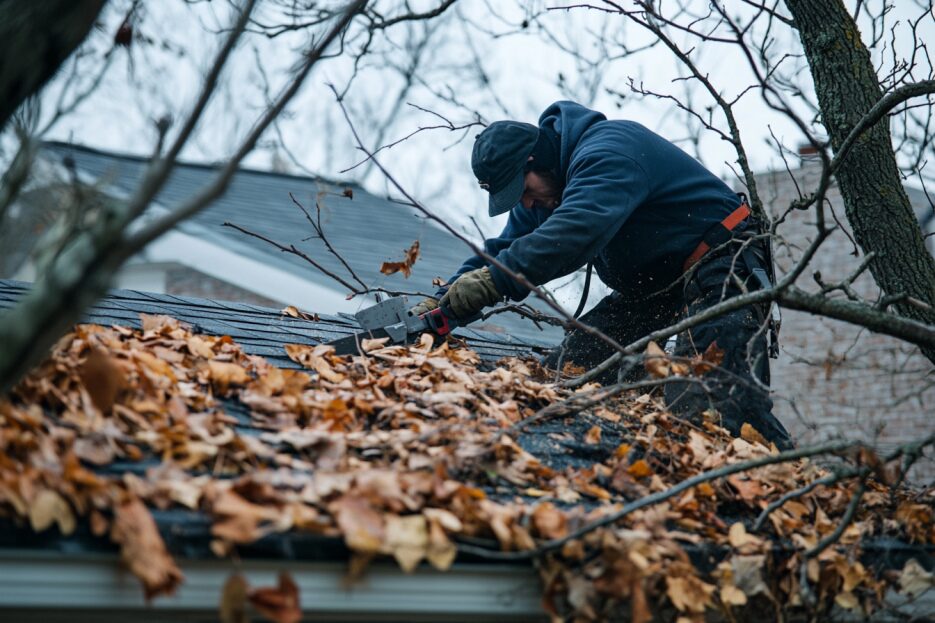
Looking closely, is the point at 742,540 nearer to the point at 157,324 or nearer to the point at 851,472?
the point at 851,472

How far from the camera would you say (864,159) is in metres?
4.26

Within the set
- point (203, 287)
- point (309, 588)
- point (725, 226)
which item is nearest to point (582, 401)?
point (725, 226)

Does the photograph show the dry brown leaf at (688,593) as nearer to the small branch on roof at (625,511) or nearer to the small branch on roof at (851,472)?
the small branch on roof at (625,511)

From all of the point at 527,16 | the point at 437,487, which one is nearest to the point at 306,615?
the point at 437,487

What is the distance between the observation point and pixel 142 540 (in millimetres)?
1852

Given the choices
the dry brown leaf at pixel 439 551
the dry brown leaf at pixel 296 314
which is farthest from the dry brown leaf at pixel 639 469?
the dry brown leaf at pixel 296 314

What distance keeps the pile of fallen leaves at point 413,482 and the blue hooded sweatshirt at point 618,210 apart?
0.65 m

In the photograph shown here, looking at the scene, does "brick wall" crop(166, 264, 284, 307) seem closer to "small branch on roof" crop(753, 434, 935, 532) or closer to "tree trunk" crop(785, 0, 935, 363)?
"tree trunk" crop(785, 0, 935, 363)

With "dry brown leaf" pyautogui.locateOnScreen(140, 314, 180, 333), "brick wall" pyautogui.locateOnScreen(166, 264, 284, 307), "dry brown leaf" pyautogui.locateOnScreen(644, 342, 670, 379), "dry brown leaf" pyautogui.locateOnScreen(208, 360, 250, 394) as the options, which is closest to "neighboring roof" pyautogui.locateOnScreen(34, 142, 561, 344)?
"brick wall" pyautogui.locateOnScreen(166, 264, 284, 307)

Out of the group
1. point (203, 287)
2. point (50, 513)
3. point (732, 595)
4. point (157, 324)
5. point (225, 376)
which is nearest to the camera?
point (50, 513)

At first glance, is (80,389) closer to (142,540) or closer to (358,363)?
(142,540)

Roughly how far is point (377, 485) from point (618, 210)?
87.8 inches

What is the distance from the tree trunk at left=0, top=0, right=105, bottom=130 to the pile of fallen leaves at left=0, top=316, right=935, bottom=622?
71cm

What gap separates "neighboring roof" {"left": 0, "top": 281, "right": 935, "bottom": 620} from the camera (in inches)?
76.3
